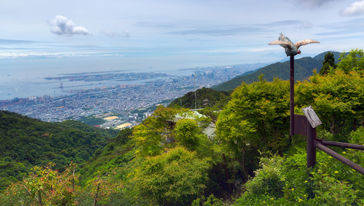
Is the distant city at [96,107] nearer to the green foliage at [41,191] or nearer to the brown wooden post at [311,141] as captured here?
the green foliage at [41,191]

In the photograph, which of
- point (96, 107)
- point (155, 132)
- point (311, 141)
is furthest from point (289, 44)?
point (96, 107)

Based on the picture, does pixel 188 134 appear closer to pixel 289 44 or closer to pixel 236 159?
pixel 236 159

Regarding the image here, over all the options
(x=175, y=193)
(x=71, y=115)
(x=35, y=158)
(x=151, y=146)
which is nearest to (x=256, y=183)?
(x=175, y=193)

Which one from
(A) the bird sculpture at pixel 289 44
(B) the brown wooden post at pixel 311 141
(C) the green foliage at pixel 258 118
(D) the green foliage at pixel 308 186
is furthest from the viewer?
(C) the green foliage at pixel 258 118

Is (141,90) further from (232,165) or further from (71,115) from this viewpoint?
(232,165)

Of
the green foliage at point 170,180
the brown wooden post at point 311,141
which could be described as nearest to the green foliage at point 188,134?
the green foliage at point 170,180

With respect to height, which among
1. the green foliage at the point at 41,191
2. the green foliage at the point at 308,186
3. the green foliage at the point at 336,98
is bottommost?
the green foliage at the point at 41,191
